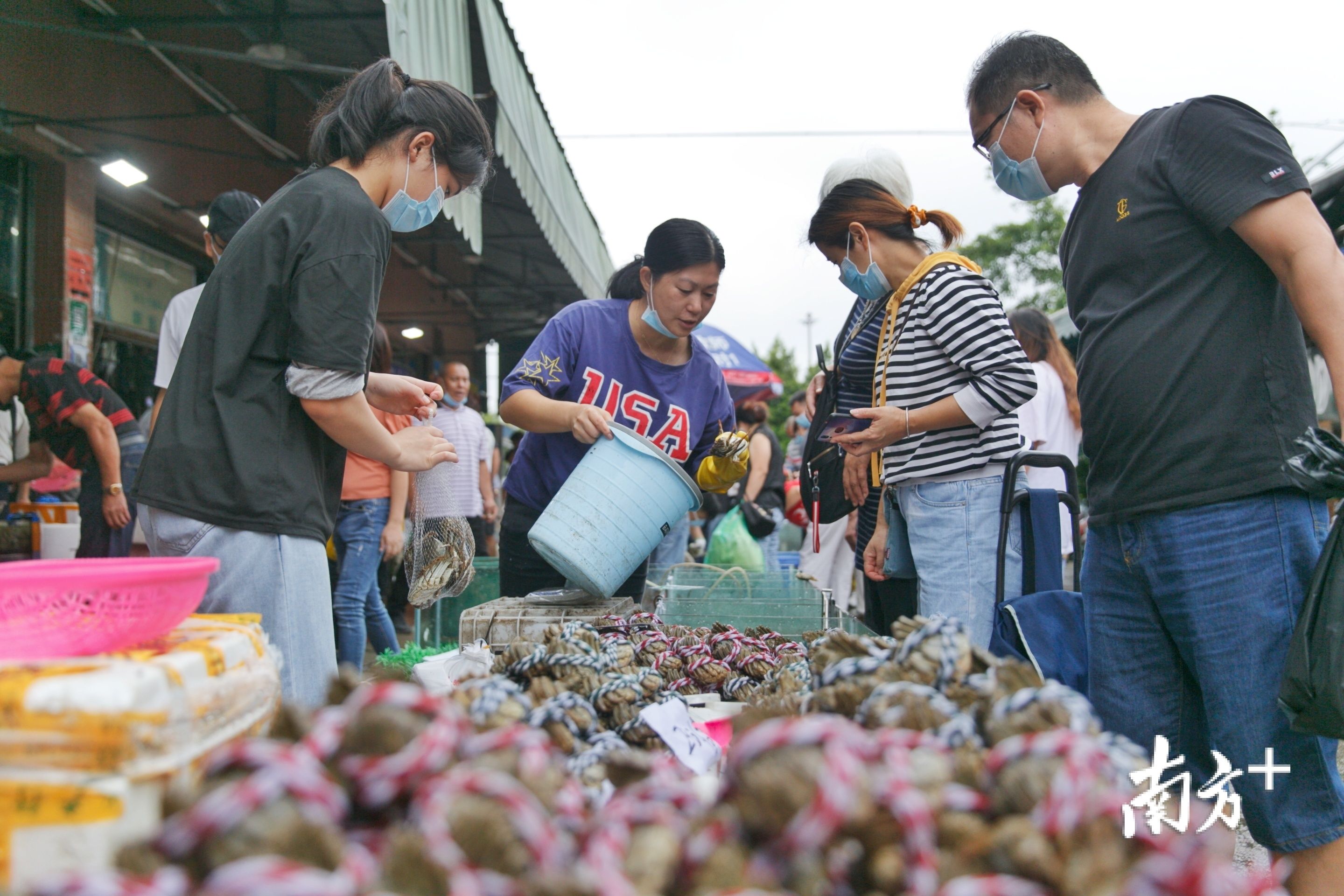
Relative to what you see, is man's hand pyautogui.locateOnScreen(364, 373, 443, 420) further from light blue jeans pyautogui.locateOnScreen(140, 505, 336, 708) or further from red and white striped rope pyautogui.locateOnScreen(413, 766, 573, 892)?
red and white striped rope pyautogui.locateOnScreen(413, 766, 573, 892)

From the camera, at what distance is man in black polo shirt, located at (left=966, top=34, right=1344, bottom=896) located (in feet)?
4.74

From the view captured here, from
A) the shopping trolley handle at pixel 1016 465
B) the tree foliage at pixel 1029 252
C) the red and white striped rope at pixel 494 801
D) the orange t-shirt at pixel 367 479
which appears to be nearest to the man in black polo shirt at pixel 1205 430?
the shopping trolley handle at pixel 1016 465

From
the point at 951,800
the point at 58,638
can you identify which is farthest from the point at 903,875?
the point at 58,638

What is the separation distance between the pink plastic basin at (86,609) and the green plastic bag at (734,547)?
4.17 m

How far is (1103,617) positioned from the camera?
5.64ft

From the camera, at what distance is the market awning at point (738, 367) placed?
1018 cm

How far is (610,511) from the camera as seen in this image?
7.02ft

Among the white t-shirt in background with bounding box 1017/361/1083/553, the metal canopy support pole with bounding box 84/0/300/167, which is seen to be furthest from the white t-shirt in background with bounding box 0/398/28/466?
the white t-shirt in background with bounding box 1017/361/1083/553

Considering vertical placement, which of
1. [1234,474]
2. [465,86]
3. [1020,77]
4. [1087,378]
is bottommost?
[1234,474]

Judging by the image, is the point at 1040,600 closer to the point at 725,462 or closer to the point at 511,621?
the point at 725,462

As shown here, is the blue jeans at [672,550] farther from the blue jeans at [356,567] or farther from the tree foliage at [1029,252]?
the tree foliage at [1029,252]

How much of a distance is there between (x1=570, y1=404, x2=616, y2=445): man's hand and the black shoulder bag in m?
0.86

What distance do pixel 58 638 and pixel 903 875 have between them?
832 mm

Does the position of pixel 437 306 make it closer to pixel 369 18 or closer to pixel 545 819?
pixel 369 18
